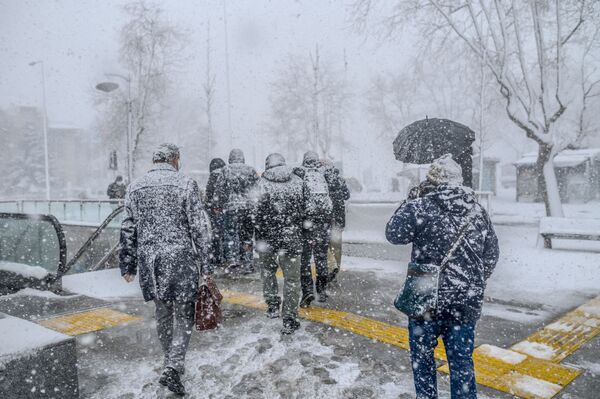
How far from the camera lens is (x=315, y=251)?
587 cm

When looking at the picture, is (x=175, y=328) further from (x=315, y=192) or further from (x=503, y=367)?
(x=503, y=367)

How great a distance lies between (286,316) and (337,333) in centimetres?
58

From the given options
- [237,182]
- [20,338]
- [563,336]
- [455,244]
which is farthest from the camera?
[237,182]

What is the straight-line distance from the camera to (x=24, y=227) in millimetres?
7898

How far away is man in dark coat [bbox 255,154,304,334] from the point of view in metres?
4.79

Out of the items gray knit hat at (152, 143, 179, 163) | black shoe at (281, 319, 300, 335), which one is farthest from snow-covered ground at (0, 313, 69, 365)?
black shoe at (281, 319, 300, 335)

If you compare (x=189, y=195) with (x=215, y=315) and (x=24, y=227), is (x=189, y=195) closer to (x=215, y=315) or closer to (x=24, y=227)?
(x=215, y=315)

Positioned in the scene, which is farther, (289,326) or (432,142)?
(432,142)

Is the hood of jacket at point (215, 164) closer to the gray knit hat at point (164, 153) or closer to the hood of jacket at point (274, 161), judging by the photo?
the hood of jacket at point (274, 161)

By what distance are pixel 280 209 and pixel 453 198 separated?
2.32 m

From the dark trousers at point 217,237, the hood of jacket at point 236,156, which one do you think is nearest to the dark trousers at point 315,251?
the hood of jacket at point 236,156

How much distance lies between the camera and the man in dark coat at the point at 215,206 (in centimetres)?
793


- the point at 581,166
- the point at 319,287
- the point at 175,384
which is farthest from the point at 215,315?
the point at 581,166

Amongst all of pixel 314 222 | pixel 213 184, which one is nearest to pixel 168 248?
pixel 314 222
